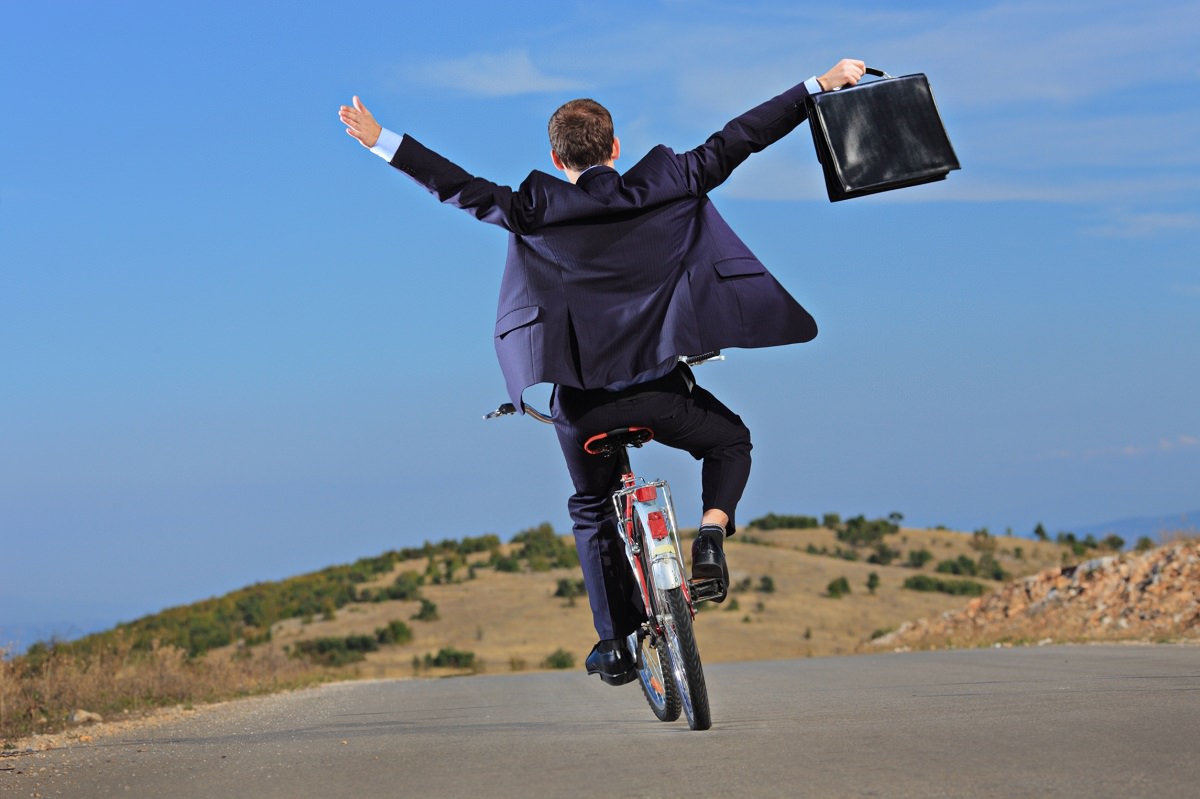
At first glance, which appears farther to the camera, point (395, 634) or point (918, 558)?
point (918, 558)

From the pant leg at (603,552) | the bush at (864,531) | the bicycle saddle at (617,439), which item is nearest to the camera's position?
the bicycle saddle at (617,439)

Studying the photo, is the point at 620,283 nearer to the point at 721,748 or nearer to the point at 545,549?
the point at 721,748

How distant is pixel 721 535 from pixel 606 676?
1235 millimetres

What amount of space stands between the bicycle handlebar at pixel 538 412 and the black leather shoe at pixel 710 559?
34.5 inches

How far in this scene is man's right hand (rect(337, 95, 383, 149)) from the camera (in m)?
7.28

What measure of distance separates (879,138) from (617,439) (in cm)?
226

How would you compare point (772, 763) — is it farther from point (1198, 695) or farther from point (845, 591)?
point (845, 591)

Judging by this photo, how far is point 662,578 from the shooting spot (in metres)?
7.08

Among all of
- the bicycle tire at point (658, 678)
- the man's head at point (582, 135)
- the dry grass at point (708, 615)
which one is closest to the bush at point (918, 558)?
the dry grass at point (708, 615)

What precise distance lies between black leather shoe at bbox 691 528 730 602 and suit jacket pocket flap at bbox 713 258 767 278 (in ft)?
4.35

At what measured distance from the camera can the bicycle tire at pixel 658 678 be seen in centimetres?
765

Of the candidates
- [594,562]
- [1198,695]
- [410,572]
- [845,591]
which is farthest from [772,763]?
[410,572]

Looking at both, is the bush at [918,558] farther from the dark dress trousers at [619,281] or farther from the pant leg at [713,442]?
the dark dress trousers at [619,281]

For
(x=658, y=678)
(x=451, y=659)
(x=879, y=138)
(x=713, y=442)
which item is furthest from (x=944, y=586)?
(x=713, y=442)
